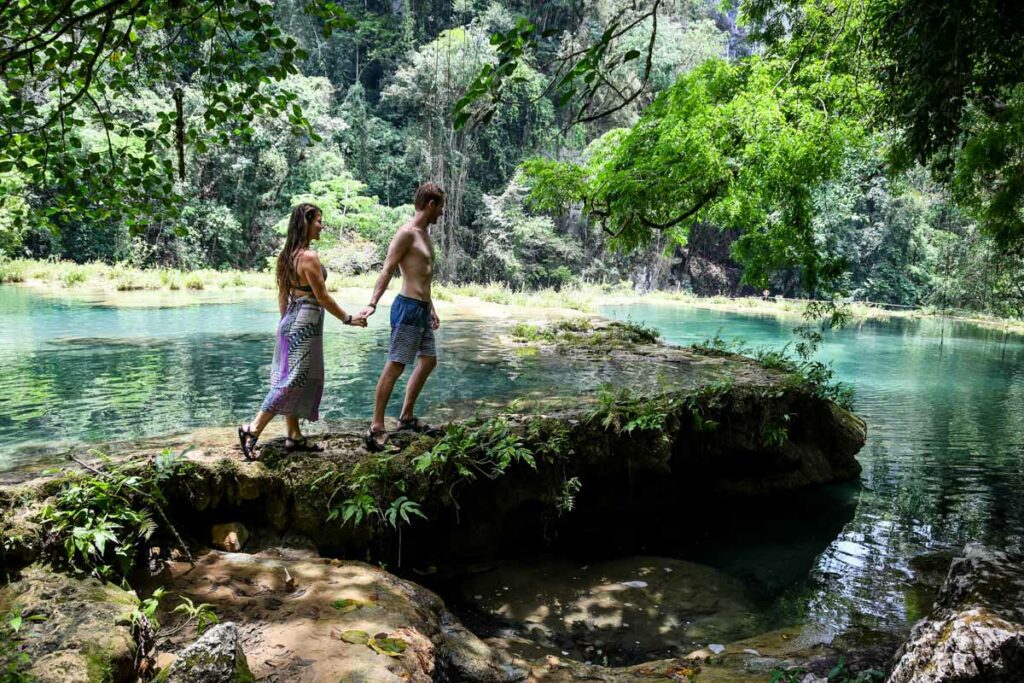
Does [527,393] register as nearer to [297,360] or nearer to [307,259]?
[297,360]

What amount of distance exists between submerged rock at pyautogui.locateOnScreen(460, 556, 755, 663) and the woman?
1.81 meters

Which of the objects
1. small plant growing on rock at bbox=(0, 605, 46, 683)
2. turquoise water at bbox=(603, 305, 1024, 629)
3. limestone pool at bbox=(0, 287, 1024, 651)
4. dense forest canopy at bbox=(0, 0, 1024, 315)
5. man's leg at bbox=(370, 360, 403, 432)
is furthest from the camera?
limestone pool at bbox=(0, 287, 1024, 651)

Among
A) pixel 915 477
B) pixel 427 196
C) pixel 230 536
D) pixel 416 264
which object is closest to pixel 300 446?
pixel 230 536

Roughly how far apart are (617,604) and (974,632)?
7.39 feet

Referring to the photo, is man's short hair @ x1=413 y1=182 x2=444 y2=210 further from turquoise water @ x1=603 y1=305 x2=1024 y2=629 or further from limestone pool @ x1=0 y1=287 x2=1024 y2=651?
turquoise water @ x1=603 y1=305 x2=1024 y2=629

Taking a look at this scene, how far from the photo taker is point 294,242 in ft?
13.6

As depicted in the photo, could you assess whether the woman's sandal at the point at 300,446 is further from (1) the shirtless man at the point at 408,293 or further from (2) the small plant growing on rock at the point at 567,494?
(2) the small plant growing on rock at the point at 567,494

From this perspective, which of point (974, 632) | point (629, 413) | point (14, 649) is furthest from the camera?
point (629, 413)

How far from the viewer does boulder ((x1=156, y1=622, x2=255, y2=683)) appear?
222 centimetres

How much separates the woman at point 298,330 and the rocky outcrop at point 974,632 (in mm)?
3538

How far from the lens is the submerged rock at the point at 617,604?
403cm

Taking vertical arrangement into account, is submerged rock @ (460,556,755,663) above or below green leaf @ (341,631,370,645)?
below

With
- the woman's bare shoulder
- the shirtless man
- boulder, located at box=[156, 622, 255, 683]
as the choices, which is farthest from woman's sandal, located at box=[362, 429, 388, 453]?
boulder, located at box=[156, 622, 255, 683]

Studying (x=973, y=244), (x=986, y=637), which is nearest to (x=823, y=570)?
(x=986, y=637)
